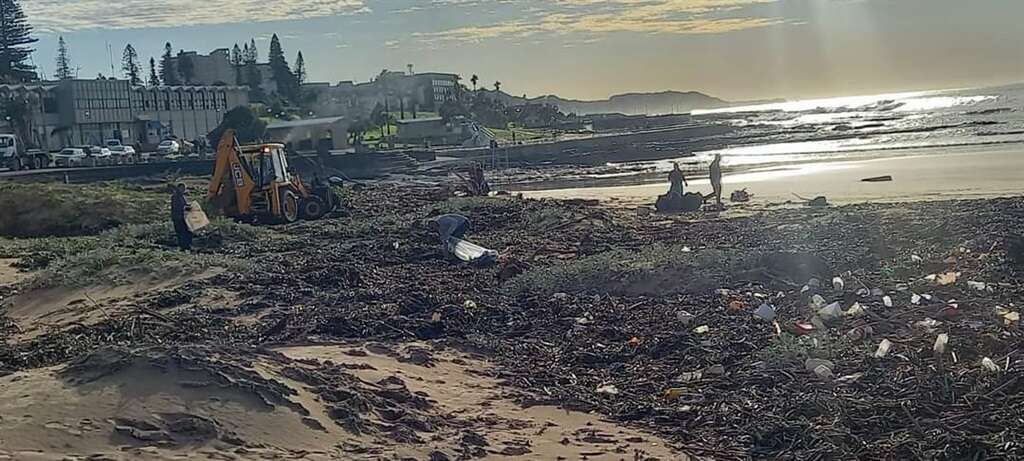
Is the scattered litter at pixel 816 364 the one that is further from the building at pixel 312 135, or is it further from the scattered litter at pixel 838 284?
the building at pixel 312 135

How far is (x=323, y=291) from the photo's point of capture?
13.5 metres

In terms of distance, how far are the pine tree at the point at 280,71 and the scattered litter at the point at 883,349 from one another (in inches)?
4041

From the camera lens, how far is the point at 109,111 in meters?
79.1

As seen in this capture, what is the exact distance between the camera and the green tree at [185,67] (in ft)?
384

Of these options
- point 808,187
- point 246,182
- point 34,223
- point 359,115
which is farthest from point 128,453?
point 359,115

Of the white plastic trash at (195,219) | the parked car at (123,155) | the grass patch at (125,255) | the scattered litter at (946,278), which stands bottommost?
the scattered litter at (946,278)

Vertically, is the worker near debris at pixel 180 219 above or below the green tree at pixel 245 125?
below

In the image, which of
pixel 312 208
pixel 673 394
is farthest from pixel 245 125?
pixel 673 394

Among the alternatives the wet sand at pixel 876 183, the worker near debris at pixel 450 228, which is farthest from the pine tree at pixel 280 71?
the worker near debris at pixel 450 228

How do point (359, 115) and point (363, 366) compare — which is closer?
point (363, 366)

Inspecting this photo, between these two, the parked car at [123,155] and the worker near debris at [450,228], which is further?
the parked car at [123,155]

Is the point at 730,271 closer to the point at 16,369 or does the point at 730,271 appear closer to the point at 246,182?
the point at 16,369

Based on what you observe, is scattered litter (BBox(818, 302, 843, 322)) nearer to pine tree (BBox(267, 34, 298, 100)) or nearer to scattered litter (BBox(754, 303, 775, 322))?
scattered litter (BBox(754, 303, 775, 322))

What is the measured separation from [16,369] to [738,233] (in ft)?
42.1
